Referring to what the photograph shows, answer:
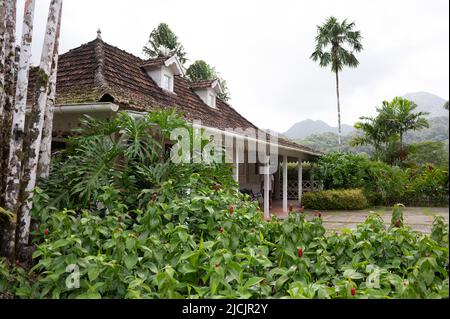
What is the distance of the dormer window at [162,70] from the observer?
35.3ft

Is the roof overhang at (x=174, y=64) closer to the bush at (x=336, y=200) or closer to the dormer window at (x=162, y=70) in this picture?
the dormer window at (x=162, y=70)

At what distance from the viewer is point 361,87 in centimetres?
411

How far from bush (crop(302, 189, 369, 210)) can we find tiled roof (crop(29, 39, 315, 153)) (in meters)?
5.07

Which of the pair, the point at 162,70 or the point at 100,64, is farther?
the point at 162,70

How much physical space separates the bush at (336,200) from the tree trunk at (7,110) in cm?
1221

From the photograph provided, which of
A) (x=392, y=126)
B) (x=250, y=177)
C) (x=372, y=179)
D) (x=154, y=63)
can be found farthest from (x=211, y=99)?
Answer: (x=392, y=126)

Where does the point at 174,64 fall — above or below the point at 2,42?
above

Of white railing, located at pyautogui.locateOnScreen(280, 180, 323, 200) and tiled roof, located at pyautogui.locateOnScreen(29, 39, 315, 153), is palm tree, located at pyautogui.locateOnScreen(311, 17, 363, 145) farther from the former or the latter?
tiled roof, located at pyautogui.locateOnScreen(29, 39, 315, 153)

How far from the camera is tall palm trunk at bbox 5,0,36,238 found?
3.49 meters

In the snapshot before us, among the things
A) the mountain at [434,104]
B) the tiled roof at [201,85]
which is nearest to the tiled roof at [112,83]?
the tiled roof at [201,85]

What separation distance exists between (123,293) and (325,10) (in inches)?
120

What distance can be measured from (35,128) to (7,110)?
0.43 metres

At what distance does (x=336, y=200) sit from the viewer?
46.2ft

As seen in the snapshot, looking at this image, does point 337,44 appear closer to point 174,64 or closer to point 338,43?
point 338,43
